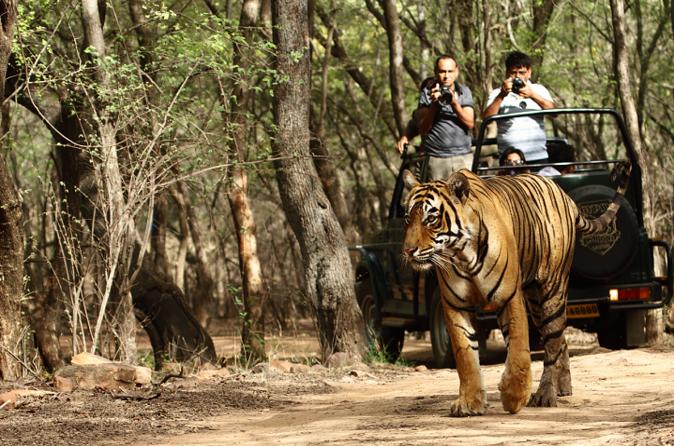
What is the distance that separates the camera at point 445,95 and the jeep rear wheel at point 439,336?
1.69m

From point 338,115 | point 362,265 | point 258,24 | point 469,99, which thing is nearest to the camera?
point 469,99

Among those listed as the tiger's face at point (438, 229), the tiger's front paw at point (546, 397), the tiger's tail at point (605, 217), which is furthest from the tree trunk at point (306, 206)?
the tiger's face at point (438, 229)

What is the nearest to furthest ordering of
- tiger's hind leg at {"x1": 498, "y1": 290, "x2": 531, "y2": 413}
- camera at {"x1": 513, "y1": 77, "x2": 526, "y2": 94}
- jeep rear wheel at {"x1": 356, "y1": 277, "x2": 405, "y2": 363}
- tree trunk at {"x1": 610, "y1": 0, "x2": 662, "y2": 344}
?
tiger's hind leg at {"x1": 498, "y1": 290, "x2": 531, "y2": 413} → camera at {"x1": 513, "y1": 77, "x2": 526, "y2": 94} → tree trunk at {"x1": 610, "y1": 0, "x2": 662, "y2": 344} → jeep rear wheel at {"x1": 356, "y1": 277, "x2": 405, "y2": 363}

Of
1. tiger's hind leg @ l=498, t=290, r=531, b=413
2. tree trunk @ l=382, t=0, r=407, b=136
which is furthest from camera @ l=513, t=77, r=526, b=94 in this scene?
tree trunk @ l=382, t=0, r=407, b=136

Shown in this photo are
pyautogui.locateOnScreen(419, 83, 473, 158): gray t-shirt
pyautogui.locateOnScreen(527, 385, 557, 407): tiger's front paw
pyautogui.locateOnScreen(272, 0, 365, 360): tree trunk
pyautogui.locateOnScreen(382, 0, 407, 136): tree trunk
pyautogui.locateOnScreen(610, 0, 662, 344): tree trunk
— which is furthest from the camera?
pyautogui.locateOnScreen(382, 0, 407, 136): tree trunk

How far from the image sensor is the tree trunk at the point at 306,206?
11609mm

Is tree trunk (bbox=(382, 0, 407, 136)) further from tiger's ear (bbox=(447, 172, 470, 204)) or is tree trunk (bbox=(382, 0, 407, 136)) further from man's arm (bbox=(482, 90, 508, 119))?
tiger's ear (bbox=(447, 172, 470, 204))

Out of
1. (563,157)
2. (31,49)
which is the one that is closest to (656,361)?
(563,157)

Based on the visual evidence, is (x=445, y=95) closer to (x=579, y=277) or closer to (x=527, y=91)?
(x=527, y=91)

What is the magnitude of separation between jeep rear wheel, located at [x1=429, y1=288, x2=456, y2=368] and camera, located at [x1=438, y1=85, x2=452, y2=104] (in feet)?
5.54

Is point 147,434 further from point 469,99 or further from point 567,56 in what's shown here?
point 567,56

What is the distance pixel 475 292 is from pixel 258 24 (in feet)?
26.8

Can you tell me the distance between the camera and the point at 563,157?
11.5 m

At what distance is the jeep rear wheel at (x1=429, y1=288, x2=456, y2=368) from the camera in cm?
1120
